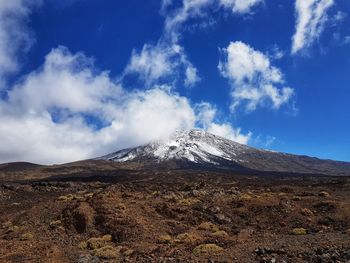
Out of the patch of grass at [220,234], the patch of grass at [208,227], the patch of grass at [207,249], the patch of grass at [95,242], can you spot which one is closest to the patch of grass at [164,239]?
the patch of grass at [220,234]

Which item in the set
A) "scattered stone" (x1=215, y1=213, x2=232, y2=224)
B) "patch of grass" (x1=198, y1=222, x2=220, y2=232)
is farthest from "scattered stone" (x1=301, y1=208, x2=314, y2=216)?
"patch of grass" (x1=198, y1=222, x2=220, y2=232)

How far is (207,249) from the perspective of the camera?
20547 millimetres

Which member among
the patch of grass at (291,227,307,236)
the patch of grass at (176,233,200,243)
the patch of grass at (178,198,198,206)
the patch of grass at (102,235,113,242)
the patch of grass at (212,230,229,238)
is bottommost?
the patch of grass at (102,235,113,242)

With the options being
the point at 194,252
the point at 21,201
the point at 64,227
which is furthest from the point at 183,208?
the point at 21,201

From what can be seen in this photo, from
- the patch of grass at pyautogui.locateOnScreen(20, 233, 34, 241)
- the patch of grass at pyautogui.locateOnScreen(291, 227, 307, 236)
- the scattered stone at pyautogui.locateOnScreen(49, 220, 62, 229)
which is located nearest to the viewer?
the patch of grass at pyautogui.locateOnScreen(291, 227, 307, 236)

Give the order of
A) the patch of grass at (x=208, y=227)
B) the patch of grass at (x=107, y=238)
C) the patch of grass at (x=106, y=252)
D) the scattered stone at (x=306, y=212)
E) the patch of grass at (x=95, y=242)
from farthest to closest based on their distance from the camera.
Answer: the scattered stone at (x=306, y=212) < the patch of grass at (x=208, y=227) < the patch of grass at (x=107, y=238) < the patch of grass at (x=95, y=242) < the patch of grass at (x=106, y=252)

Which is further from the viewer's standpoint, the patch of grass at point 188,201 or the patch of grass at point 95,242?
the patch of grass at point 188,201

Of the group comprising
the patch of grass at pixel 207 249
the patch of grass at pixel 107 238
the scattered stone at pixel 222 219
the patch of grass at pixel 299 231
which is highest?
the scattered stone at pixel 222 219

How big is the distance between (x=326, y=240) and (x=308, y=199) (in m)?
11.3

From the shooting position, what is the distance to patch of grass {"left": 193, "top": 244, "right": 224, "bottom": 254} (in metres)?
20.3

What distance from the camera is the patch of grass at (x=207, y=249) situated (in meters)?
20.3

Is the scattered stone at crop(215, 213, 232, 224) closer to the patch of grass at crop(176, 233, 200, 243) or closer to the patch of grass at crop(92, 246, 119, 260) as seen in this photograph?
the patch of grass at crop(176, 233, 200, 243)

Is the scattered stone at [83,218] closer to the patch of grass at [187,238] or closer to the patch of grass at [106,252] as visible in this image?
the patch of grass at [106,252]

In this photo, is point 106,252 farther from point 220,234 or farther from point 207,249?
point 220,234
